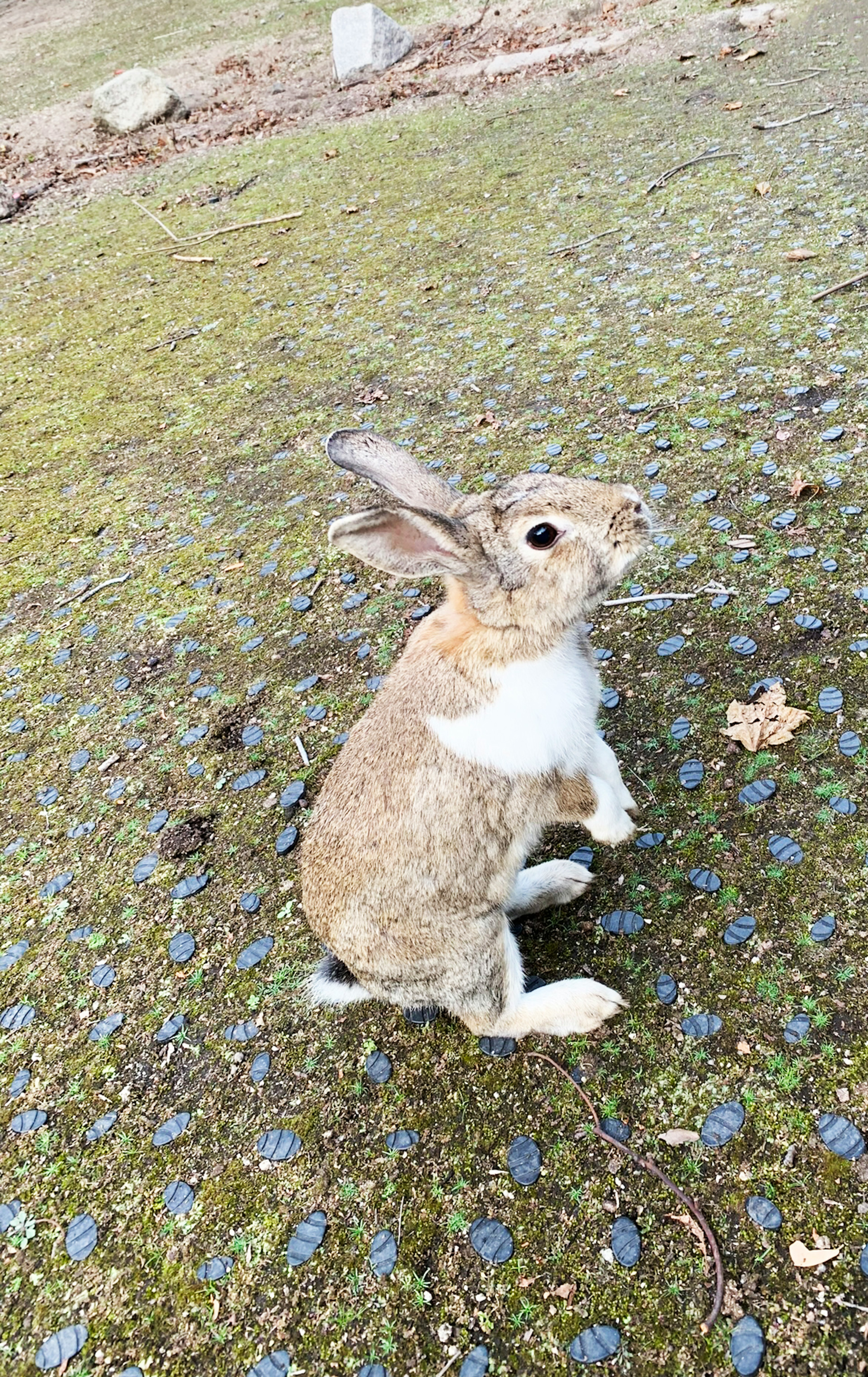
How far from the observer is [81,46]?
75.7 ft

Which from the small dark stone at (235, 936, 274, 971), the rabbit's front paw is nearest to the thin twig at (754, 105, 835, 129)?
the rabbit's front paw

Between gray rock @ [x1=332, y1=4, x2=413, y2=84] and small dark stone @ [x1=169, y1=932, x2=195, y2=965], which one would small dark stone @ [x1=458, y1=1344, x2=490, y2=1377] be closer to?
small dark stone @ [x1=169, y1=932, x2=195, y2=965]

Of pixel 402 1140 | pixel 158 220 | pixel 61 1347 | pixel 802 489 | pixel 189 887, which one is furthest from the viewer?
pixel 158 220

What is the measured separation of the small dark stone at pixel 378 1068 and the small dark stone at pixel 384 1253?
0.50m

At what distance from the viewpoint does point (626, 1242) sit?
2.65 m

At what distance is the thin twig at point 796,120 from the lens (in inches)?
363

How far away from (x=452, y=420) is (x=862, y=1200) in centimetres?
565

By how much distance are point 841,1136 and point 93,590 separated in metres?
5.65

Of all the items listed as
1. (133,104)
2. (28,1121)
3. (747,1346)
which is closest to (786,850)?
(747,1346)

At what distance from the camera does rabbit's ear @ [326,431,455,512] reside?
2.94m

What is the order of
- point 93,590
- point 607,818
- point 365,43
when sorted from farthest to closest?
point 365,43
point 93,590
point 607,818

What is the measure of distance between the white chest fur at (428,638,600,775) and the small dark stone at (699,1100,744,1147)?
1.24 meters

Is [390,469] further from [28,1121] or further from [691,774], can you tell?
[28,1121]

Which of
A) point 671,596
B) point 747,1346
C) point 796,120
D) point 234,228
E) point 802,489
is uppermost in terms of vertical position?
point 234,228
